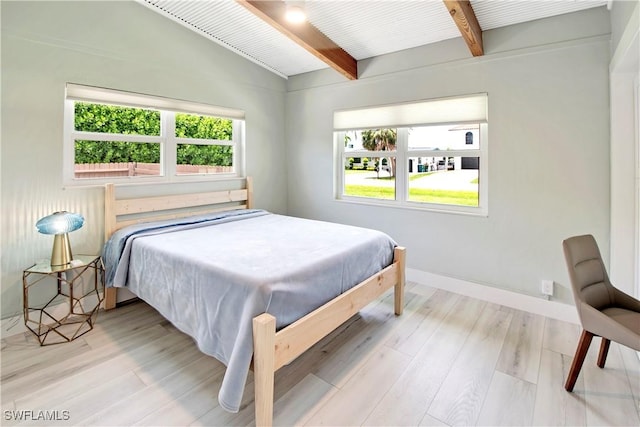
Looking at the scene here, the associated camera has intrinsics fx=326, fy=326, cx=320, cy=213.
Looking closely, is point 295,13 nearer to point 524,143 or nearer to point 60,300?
point 524,143

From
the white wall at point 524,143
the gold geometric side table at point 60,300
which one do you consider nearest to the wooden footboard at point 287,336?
the white wall at point 524,143

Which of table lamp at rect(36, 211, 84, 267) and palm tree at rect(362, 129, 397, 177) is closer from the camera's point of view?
table lamp at rect(36, 211, 84, 267)

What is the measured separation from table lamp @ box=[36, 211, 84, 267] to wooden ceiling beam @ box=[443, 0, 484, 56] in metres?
3.20

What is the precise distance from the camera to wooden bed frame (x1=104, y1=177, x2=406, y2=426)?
1.56 metres

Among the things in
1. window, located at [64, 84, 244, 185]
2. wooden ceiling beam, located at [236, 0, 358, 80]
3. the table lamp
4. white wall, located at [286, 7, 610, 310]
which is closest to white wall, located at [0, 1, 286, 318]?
window, located at [64, 84, 244, 185]

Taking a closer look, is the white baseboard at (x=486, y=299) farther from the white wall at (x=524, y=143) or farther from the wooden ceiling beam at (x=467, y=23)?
the wooden ceiling beam at (x=467, y=23)

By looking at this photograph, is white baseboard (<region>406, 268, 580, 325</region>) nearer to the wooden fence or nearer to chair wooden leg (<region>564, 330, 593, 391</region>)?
chair wooden leg (<region>564, 330, 593, 391</region>)

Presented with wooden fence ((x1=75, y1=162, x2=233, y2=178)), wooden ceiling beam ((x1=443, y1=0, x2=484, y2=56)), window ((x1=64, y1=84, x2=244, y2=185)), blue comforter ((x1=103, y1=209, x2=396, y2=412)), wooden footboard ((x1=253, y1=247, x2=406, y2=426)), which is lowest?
wooden footboard ((x1=253, y1=247, x2=406, y2=426))

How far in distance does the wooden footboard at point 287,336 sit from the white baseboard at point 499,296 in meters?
1.29

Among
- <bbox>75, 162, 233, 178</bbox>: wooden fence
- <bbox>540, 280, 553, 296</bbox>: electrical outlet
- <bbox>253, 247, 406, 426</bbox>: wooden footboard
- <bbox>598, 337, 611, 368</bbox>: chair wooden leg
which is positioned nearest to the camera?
<bbox>253, 247, 406, 426</bbox>: wooden footboard

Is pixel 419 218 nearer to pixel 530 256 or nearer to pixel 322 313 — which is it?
pixel 530 256

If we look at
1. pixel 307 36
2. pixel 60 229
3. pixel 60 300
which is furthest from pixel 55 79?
pixel 307 36

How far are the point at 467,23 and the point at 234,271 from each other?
2547mm

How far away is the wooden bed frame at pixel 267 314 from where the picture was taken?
5.13 feet
